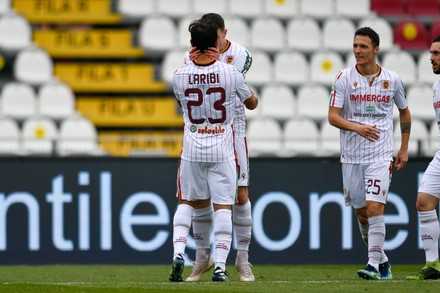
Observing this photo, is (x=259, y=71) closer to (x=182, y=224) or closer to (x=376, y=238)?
(x=376, y=238)

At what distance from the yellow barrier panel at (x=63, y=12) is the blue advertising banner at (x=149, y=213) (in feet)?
18.5

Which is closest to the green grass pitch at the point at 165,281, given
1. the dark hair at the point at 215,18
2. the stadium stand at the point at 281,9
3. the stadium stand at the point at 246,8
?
the dark hair at the point at 215,18

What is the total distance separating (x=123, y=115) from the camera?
56.5ft

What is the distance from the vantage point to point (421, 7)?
→ 776 inches

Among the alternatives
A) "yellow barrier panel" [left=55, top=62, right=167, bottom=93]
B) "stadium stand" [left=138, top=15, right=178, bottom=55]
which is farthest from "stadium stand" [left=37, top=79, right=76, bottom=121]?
"stadium stand" [left=138, top=15, right=178, bottom=55]

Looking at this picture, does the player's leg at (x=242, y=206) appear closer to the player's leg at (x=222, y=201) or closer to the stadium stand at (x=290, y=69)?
the player's leg at (x=222, y=201)

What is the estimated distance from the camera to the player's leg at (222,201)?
8.70 metres

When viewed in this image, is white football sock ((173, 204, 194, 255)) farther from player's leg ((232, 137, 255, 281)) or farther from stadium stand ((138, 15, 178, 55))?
stadium stand ((138, 15, 178, 55))

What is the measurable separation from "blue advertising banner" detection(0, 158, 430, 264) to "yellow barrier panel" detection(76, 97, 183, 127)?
398cm

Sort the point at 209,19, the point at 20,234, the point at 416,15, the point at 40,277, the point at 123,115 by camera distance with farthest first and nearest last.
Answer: the point at 416,15
the point at 123,115
the point at 20,234
the point at 40,277
the point at 209,19

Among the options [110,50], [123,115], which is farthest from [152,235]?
[110,50]

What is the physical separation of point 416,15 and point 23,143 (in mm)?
8616

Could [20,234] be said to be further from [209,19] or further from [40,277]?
[209,19]

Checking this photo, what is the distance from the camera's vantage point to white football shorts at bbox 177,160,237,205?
342 inches
